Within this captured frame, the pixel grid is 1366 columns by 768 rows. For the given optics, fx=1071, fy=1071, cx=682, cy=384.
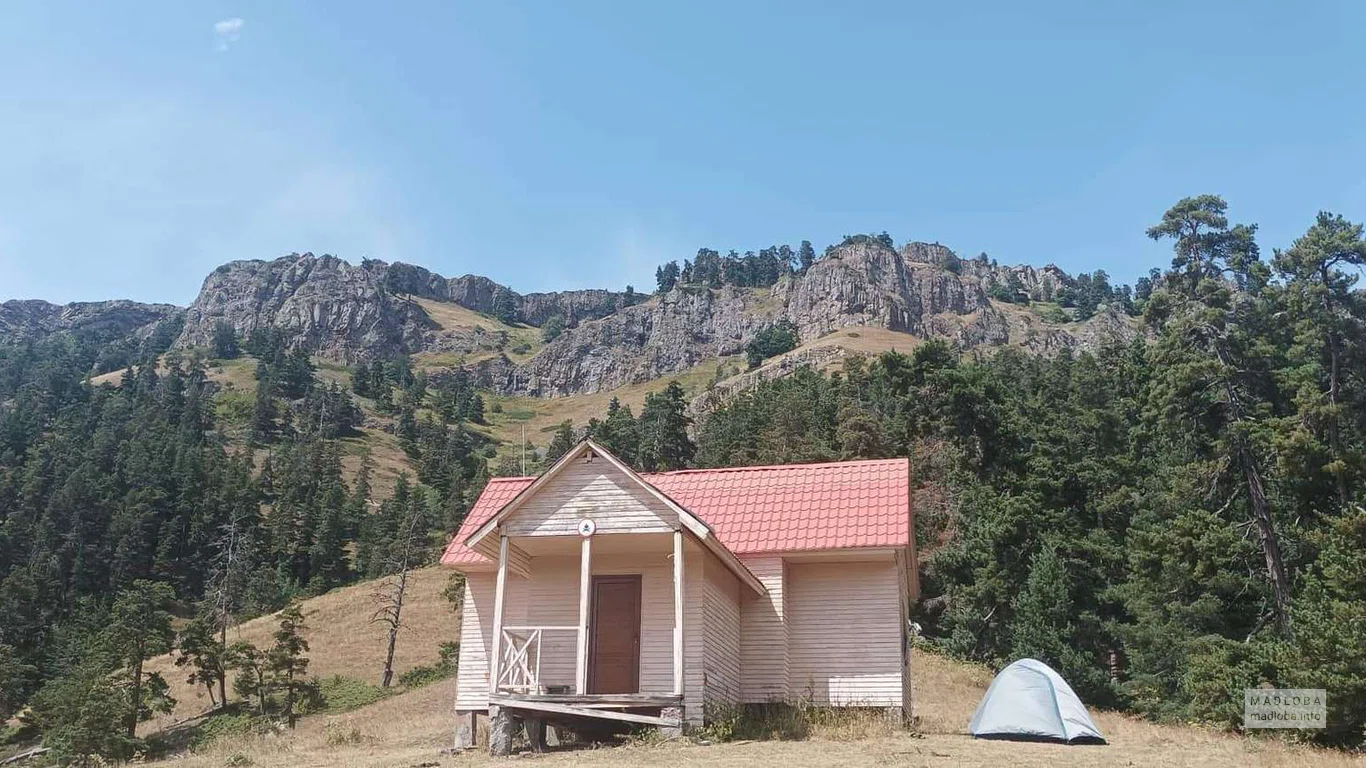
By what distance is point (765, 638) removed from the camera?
69.7 feet

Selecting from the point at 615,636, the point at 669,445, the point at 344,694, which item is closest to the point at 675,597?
the point at 615,636

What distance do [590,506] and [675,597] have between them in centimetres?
221

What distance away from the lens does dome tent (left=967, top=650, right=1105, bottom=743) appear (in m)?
18.8

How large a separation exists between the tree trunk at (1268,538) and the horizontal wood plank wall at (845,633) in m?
17.7

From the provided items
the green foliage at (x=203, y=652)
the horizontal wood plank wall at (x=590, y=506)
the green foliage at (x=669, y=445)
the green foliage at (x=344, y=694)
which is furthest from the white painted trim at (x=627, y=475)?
the green foliage at (x=669, y=445)

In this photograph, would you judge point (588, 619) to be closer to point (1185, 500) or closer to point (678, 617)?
point (678, 617)

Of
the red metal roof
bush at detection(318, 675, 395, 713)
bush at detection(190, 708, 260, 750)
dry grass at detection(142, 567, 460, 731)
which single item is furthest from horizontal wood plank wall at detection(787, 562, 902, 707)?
dry grass at detection(142, 567, 460, 731)

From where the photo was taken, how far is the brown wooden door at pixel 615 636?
20375 mm

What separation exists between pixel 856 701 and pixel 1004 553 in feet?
87.0

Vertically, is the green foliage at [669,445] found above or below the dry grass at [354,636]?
above

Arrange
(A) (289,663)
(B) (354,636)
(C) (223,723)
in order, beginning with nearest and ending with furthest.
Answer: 1. (A) (289,663)
2. (C) (223,723)
3. (B) (354,636)

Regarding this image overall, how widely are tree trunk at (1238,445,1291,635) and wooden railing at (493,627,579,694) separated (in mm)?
24164

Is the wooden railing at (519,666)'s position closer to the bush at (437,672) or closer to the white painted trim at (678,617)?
the white painted trim at (678,617)

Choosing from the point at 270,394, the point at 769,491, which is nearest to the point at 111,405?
the point at 270,394
